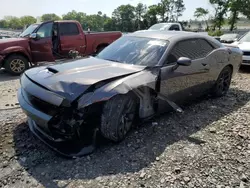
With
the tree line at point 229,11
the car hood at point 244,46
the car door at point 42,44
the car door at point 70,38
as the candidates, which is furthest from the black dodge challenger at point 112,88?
the tree line at point 229,11

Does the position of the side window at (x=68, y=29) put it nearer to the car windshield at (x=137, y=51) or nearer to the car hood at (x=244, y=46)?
the car windshield at (x=137, y=51)

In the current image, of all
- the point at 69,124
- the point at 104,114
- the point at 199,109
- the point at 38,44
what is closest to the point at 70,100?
the point at 69,124

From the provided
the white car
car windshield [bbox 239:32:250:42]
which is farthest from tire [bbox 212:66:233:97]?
car windshield [bbox 239:32:250:42]

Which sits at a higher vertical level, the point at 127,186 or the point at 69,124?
the point at 69,124

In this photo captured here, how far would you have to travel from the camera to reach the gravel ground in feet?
8.86

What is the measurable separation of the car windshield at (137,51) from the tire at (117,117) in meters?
0.79

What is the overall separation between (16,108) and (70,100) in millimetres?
2422

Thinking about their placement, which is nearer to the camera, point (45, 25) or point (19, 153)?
point (19, 153)

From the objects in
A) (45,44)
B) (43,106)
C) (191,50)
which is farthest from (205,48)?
(45,44)

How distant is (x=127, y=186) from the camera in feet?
8.56

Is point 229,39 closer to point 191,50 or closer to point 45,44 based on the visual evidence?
point 191,50

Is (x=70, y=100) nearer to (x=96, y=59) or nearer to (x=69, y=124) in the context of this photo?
(x=69, y=124)

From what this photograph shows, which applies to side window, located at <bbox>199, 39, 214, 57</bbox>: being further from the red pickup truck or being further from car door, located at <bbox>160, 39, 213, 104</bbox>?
the red pickup truck

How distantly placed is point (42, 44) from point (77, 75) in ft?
18.8
